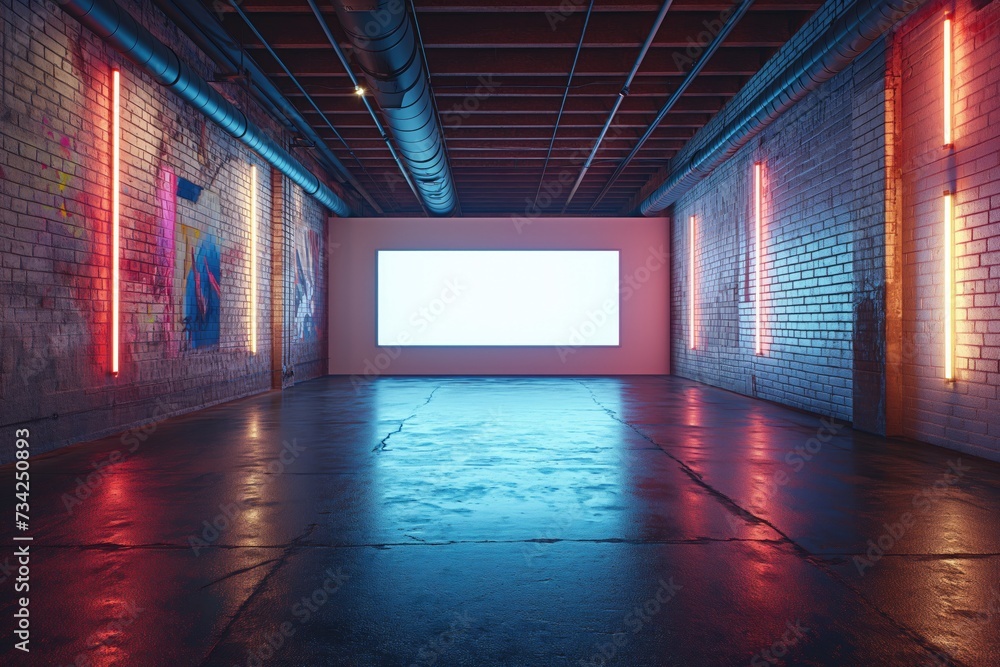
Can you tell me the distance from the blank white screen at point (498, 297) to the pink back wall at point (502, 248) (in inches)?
7.2

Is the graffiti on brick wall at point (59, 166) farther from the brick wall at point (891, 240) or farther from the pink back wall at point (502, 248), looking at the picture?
the pink back wall at point (502, 248)

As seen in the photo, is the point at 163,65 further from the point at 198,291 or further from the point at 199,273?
the point at 198,291

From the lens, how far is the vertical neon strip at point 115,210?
17.6 ft

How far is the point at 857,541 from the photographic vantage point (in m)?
Result: 2.73

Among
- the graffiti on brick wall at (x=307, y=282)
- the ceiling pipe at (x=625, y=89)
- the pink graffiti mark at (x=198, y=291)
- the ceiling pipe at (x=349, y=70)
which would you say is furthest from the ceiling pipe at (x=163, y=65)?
the ceiling pipe at (x=625, y=89)

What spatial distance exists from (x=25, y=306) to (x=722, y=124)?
8527mm

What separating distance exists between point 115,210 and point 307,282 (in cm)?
608

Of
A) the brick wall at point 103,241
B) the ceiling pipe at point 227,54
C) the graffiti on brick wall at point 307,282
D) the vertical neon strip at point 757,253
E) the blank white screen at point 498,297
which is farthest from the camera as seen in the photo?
the blank white screen at point 498,297

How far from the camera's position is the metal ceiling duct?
15.1 ft

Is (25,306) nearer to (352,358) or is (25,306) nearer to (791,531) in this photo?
(791,531)

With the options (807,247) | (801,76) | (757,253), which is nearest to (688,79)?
(801,76)

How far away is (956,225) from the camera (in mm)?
4680

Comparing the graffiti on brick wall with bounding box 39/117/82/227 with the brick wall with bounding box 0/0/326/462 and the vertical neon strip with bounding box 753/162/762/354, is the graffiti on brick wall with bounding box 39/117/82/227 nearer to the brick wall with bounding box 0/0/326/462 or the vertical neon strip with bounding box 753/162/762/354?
the brick wall with bounding box 0/0/326/462

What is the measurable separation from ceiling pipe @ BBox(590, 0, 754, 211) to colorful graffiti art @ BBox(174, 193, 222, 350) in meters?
5.90
